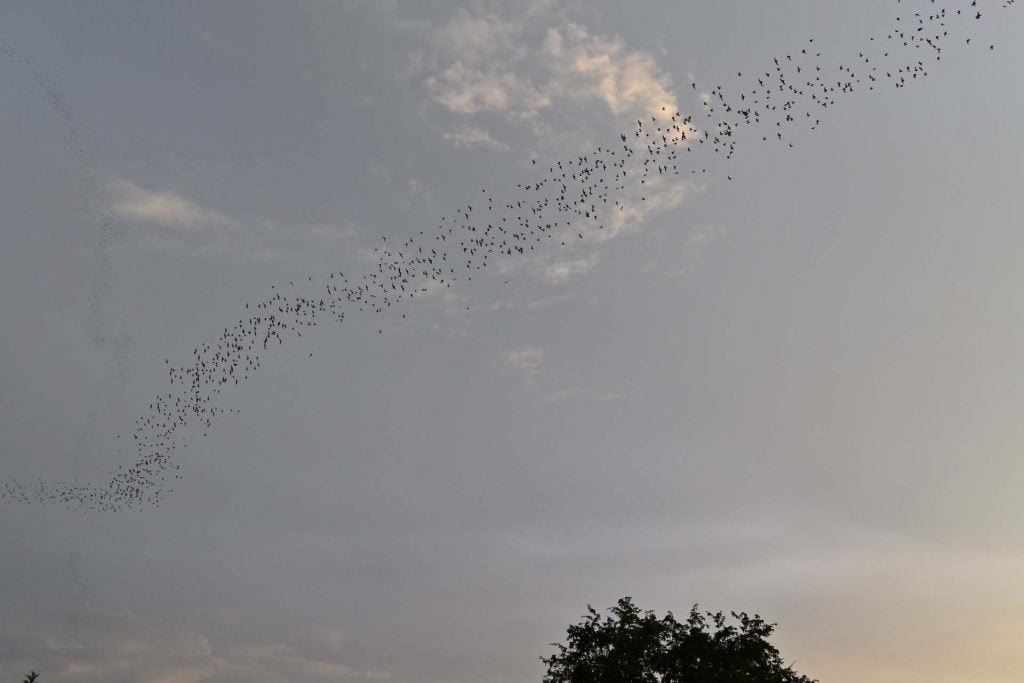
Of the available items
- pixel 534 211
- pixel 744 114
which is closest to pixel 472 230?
pixel 534 211

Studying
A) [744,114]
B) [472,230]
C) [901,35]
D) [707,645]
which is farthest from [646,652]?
[901,35]

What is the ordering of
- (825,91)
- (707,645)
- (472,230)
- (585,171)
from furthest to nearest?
1. (707,645)
2. (472,230)
3. (585,171)
4. (825,91)

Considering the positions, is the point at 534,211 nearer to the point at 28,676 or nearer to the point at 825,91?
the point at 825,91

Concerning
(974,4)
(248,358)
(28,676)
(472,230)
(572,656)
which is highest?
(974,4)

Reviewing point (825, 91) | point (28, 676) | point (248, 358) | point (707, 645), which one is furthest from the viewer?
point (707, 645)

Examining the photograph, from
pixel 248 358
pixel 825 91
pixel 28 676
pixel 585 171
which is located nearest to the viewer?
pixel 28 676

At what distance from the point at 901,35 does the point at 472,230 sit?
20.9m

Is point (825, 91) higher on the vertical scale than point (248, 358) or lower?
higher

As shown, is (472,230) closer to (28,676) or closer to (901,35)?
(901,35)

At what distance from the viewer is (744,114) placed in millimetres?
34531

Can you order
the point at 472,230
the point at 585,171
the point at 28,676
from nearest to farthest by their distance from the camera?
the point at 28,676
the point at 585,171
the point at 472,230

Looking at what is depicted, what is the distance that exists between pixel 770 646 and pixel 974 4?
4208 centimetres

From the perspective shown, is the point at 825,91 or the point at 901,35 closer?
the point at 901,35

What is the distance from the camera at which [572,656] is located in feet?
192
